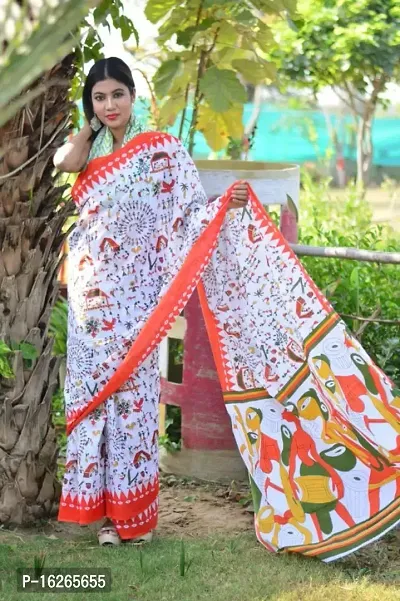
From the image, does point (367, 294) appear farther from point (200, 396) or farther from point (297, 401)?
point (297, 401)

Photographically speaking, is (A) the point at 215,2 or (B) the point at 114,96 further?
(A) the point at 215,2

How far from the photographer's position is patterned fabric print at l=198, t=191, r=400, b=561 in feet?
11.5

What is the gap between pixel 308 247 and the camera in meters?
4.30

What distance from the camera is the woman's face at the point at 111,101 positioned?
12.0ft

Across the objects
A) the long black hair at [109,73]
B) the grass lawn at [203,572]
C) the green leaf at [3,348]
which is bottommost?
the grass lawn at [203,572]

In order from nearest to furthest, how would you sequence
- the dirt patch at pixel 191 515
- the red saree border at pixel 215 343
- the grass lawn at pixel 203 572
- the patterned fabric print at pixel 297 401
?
the grass lawn at pixel 203 572, the patterned fabric print at pixel 297 401, the red saree border at pixel 215 343, the dirt patch at pixel 191 515

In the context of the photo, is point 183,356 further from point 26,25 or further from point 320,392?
point 26,25

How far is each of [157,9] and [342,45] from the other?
17.4 ft

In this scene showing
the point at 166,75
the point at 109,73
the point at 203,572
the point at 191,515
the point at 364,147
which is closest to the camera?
the point at 203,572

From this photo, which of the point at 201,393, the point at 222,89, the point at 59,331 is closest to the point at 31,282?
the point at 201,393

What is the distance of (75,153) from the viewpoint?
12.1ft

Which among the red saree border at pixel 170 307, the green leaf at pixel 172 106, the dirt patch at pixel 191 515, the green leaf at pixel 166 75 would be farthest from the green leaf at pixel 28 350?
the green leaf at pixel 172 106

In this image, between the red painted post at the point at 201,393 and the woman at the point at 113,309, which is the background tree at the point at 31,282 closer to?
the woman at the point at 113,309

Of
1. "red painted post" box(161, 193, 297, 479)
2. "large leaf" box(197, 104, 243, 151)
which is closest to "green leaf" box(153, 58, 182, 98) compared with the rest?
"large leaf" box(197, 104, 243, 151)
